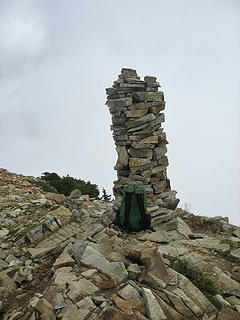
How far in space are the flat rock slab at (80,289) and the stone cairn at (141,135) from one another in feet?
15.2

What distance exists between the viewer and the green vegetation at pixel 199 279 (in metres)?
4.89

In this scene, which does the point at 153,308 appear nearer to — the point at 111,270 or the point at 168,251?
the point at 111,270

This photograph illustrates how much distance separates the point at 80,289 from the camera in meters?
4.50

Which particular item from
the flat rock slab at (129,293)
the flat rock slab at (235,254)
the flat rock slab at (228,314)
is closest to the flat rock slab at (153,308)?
the flat rock slab at (129,293)

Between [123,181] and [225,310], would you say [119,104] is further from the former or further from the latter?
[225,310]

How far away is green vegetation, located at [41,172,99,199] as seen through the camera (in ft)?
55.2

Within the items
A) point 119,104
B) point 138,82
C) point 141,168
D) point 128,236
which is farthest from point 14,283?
point 138,82

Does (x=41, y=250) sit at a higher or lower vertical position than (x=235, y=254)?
Answer: higher

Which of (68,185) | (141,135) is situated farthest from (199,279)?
(68,185)

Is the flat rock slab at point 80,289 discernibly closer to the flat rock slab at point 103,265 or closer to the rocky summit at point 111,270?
the rocky summit at point 111,270

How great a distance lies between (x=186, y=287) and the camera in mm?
4910

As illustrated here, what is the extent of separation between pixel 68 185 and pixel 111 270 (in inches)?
544

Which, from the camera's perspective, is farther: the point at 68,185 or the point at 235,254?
the point at 68,185

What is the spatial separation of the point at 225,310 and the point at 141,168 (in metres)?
5.64
